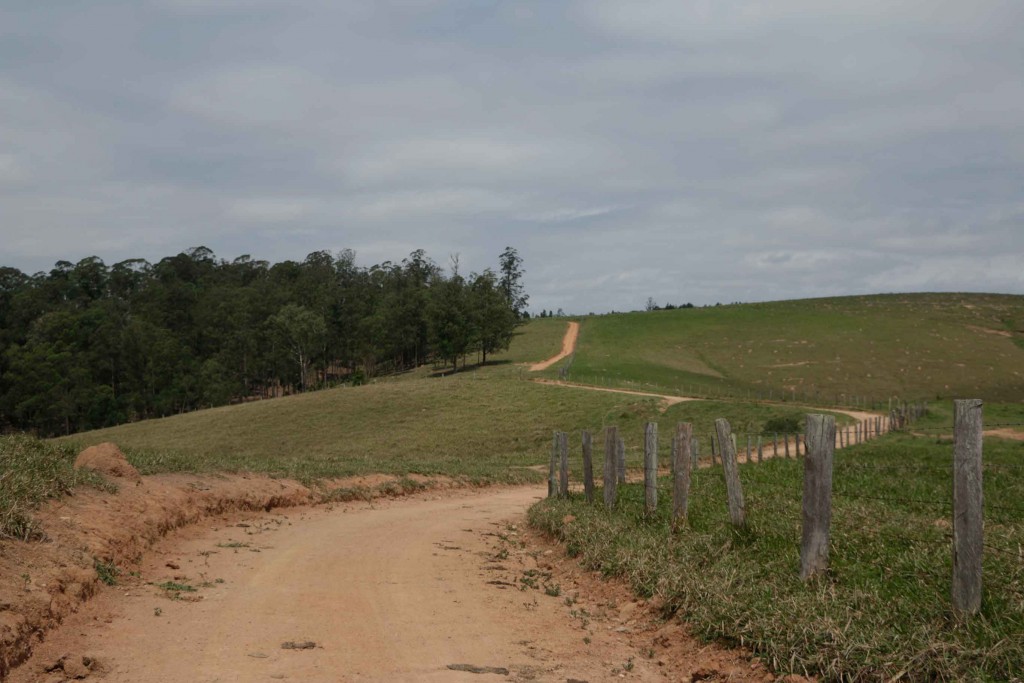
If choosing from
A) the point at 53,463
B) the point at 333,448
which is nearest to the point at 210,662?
the point at 53,463

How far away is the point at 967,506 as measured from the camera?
278 inches

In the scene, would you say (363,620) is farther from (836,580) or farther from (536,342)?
(536,342)

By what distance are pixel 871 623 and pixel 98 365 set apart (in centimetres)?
10552

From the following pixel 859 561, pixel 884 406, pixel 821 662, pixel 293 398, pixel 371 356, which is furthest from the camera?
pixel 371 356

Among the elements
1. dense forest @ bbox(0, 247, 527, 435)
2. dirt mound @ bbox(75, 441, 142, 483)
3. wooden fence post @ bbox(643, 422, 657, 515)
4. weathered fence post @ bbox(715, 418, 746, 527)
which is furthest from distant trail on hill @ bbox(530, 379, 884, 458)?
dirt mound @ bbox(75, 441, 142, 483)

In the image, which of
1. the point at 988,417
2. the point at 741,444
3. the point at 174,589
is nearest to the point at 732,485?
the point at 174,589

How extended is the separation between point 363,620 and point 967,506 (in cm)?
598

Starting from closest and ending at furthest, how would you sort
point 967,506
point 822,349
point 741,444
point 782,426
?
point 967,506 < point 741,444 < point 782,426 < point 822,349

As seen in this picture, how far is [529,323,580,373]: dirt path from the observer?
290 feet

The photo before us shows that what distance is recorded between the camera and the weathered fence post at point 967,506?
22.7 feet

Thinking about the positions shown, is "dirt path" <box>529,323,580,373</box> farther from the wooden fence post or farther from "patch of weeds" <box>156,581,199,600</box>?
"patch of weeds" <box>156,581,199,600</box>

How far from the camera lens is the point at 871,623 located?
695cm

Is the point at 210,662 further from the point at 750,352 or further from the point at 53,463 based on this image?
the point at 750,352

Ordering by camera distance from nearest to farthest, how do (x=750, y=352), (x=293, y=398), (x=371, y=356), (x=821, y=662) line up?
(x=821, y=662) < (x=293, y=398) < (x=750, y=352) < (x=371, y=356)
